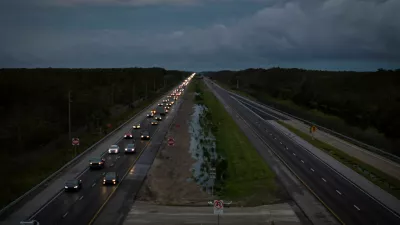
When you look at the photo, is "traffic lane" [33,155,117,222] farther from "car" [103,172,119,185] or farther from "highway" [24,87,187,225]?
"car" [103,172,119,185]

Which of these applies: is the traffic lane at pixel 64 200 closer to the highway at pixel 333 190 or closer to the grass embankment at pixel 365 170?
the highway at pixel 333 190

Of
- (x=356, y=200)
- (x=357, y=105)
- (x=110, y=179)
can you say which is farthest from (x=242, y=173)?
(x=357, y=105)

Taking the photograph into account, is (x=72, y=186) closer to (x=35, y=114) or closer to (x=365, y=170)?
(x=365, y=170)

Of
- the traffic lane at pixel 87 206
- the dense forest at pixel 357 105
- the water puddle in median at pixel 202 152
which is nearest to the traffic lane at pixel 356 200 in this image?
the water puddle in median at pixel 202 152

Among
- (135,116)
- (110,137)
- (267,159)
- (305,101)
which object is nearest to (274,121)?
(135,116)

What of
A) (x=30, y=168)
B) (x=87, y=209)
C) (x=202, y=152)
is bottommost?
(x=202, y=152)

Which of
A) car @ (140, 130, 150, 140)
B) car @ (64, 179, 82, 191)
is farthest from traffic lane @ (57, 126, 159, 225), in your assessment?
car @ (140, 130, 150, 140)
